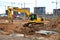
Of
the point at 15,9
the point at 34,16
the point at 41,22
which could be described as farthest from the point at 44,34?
the point at 15,9

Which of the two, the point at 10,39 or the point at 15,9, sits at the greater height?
the point at 15,9

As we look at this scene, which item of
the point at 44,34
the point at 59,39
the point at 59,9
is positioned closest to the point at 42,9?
the point at 59,9

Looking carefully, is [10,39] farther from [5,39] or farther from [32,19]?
[32,19]

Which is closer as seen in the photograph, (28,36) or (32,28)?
(28,36)

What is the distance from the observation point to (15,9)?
28.9 meters

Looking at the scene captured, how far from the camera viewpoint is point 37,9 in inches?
2753

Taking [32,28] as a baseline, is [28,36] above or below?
above

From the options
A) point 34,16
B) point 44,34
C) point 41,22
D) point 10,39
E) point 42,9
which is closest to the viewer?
point 10,39

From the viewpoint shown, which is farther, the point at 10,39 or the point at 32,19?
the point at 32,19

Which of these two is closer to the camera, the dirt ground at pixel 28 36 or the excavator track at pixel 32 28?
the dirt ground at pixel 28 36

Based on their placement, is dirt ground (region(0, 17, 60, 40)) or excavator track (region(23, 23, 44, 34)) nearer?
dirt ground (region(0, 17, 60, 40))

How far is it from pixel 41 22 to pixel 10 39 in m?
13.5

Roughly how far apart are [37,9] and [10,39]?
55.7 meters

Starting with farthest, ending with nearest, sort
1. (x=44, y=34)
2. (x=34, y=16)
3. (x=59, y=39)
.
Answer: (x=34, y=16) → (x=44, y=34) → (x=59, y=39)
